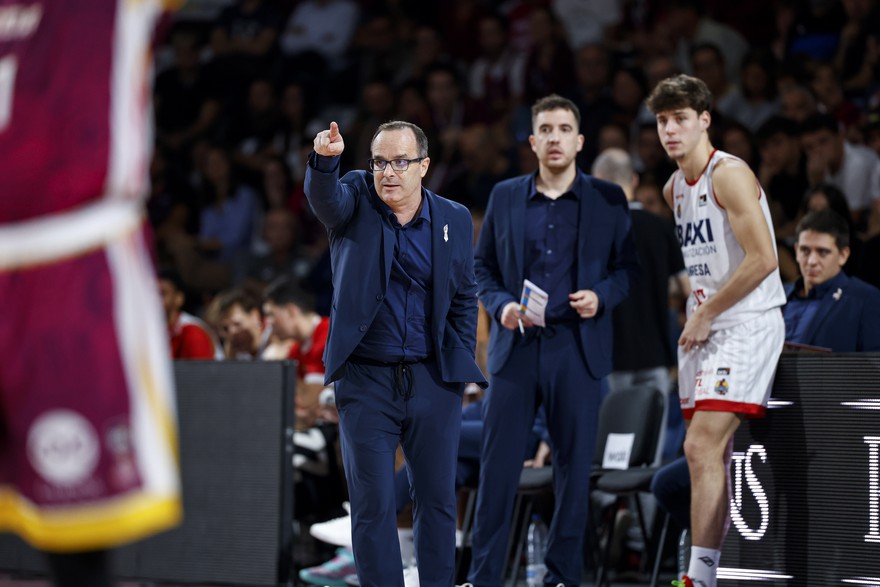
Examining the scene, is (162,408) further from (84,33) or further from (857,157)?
(857,157)

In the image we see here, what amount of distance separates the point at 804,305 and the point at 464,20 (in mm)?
7352

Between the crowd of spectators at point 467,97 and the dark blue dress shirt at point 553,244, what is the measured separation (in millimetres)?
2058

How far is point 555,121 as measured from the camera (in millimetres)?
6512

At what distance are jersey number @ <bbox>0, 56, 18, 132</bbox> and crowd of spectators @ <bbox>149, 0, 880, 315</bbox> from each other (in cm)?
605

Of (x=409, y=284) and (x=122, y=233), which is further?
(x=409, y=284)

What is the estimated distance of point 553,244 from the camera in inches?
254

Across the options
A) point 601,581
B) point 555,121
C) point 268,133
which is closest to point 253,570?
point 601,581

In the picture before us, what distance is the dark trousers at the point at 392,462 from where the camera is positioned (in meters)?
5.11

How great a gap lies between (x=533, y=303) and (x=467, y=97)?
652 cm

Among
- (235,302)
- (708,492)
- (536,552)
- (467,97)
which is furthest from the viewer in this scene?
(467,97)

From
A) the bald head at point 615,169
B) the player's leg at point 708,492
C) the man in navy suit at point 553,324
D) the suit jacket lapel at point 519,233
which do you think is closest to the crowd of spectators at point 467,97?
the bald head at point 615,169

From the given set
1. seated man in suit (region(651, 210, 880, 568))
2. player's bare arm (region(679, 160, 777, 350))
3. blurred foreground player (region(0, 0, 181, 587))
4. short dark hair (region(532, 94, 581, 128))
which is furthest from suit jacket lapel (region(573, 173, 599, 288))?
blurred foreground player (region(0, 0, 181, 587))

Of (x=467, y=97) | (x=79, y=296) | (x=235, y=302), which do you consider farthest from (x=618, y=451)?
(x=467, y=97)

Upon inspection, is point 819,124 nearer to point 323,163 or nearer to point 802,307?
point 802,307
